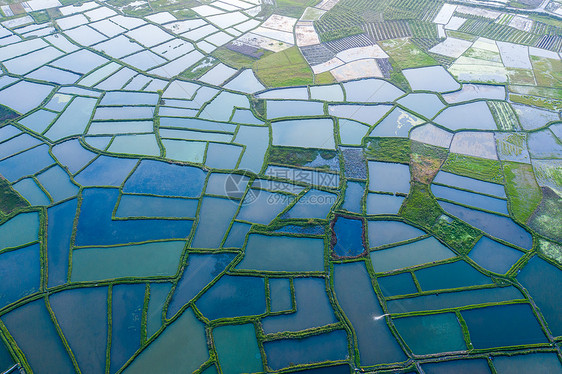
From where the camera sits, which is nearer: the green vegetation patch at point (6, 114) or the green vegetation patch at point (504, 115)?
the green vegetation patch at point (6, 114)

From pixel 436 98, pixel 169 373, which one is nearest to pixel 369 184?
pixel 436 98

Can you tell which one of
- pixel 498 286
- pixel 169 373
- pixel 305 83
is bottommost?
pixel 169 373

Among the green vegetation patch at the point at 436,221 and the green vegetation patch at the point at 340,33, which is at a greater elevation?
the green vegetation patch at the point at 340,33

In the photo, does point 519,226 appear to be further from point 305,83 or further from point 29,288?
point 29,288

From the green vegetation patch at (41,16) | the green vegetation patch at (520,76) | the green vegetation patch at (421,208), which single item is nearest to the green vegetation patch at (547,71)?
the green vegetation patch at (520,76)

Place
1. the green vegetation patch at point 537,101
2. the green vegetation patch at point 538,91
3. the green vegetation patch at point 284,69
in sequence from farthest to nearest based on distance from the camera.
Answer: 1. the green vegetation patch at point 284,69
2. the green vegetation patch at point 538,91
3. the green vegetation patch at point 537,101

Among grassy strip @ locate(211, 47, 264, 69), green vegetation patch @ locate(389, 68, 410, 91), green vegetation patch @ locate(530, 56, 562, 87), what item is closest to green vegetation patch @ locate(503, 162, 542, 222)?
green vegetation patch @ locate(389, 68, 410, 91)

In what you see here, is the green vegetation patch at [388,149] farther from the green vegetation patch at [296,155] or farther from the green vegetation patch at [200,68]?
the green vegetation patch at [200,68]
